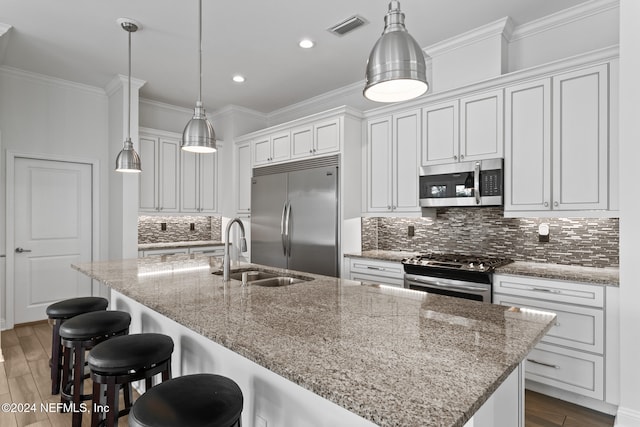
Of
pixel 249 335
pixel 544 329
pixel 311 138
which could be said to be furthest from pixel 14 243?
pixel 544 329

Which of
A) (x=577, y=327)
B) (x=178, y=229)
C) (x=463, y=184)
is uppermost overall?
(x=463, y=184)

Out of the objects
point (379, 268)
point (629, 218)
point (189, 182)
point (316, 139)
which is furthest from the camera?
point (189, 182)

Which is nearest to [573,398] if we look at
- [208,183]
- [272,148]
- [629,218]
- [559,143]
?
[629,218]

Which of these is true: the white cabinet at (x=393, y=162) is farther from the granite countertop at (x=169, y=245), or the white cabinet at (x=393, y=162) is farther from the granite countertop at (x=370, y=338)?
the granite countertop at (x=169, y=245)

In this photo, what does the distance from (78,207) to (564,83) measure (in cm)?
523

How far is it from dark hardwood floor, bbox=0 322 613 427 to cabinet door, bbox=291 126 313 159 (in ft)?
9.83

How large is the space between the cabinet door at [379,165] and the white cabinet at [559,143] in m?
1.14

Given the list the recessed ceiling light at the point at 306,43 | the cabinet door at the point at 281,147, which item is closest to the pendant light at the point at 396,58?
the recessed ceiling light at the point at 306,43

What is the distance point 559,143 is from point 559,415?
1871mm

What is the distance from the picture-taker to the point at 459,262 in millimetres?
3033

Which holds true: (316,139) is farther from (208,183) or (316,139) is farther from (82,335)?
(82,335)

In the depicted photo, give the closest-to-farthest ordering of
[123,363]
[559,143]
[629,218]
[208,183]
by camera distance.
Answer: [123,363] → [629,218] → [559,143] → [208,183]

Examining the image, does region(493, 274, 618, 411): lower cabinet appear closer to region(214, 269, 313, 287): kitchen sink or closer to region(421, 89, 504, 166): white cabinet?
region(421, 89, 504, 166): white cabinet

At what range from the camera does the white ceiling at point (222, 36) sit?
109 inches
